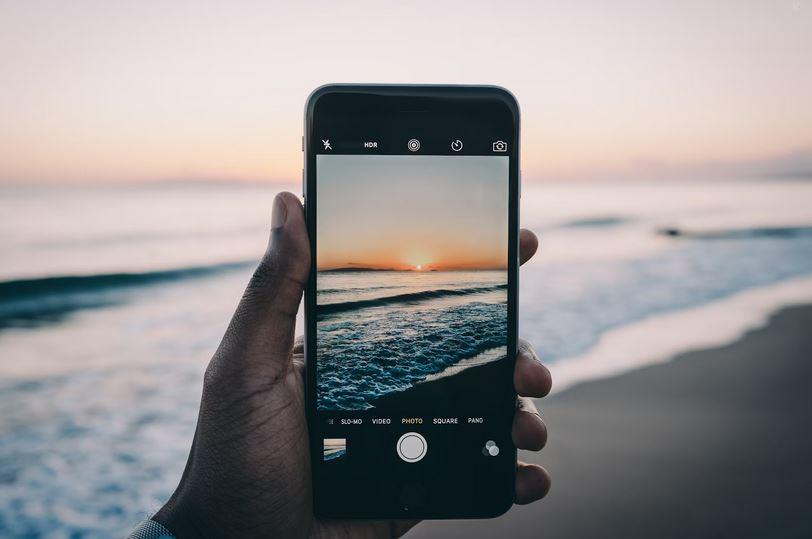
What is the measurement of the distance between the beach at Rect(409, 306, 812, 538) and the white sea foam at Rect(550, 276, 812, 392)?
0.22 metres

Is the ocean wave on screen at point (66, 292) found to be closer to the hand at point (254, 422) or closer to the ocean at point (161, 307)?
the ocean at point (161, 307)

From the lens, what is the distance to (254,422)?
1990 millimetres

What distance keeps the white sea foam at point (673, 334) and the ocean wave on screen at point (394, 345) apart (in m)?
3.14

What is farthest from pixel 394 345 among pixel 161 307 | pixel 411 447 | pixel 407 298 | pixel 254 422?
pixel 161 307

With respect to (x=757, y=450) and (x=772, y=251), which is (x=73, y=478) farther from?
(x=772, y=251)

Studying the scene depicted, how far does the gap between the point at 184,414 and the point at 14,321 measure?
4722 mm

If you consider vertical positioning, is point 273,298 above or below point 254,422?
above

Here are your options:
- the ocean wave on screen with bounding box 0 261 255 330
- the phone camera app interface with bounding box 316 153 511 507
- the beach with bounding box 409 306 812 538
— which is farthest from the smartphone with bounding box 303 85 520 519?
the ocean wave on screen with bounding box 0 261 255 330

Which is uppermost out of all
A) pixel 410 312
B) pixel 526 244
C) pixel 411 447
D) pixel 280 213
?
pixel 280 213

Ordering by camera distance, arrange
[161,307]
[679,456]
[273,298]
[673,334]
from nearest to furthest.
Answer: [273,298] → [679,456] → [673,334] → [161,307]

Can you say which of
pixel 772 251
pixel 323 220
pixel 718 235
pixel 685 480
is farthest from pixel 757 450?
pixel 718 235

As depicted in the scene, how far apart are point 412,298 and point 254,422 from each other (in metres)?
0.63

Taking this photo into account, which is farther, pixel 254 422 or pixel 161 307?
pixel 161 307

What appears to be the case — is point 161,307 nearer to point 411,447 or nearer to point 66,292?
point 66,292
